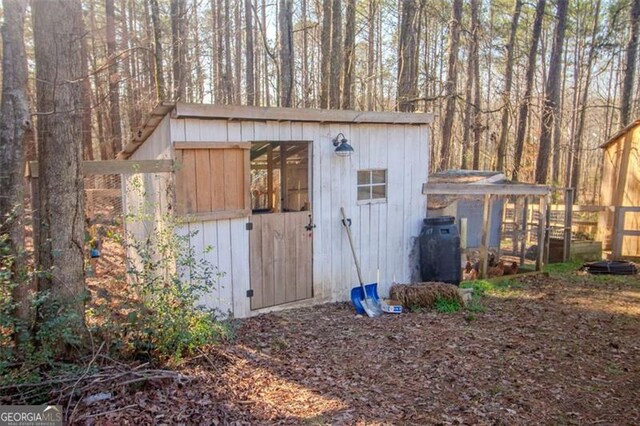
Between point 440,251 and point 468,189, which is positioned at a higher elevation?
point 468,189

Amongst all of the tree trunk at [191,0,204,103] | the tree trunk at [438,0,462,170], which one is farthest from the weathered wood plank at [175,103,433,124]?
the tree trunk at [191,0,204,103]

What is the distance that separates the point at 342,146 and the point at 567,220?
5669mm

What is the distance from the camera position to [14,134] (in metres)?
3.49

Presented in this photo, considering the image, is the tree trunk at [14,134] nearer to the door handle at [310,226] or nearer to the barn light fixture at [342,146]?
the door handle at [310,226]

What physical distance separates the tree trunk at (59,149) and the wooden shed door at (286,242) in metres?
2.27

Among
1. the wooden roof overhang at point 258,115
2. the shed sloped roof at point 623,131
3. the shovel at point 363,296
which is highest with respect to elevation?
the shed sloped roof at point 623,131

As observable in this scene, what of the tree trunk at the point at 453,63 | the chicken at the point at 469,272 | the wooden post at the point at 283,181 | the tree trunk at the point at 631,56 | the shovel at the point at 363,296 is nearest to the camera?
the shovel at the point at 363,296

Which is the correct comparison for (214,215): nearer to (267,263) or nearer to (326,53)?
(267,263)

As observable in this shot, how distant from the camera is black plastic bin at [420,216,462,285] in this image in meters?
6.69

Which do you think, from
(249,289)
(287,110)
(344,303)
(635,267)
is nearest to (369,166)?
(287,110)

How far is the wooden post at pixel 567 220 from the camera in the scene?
8852 millimetres

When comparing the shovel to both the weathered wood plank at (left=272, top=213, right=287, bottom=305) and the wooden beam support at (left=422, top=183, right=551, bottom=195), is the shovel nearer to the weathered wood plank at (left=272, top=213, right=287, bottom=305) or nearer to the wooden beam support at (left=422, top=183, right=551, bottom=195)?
the weathered wood plank at (left=272, top=213, right=287, bottom=305)

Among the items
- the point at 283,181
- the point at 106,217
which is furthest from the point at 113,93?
the point at 283,181

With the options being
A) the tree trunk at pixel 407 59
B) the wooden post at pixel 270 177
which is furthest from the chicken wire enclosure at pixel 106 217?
the tree trunk at pixel 407 59
